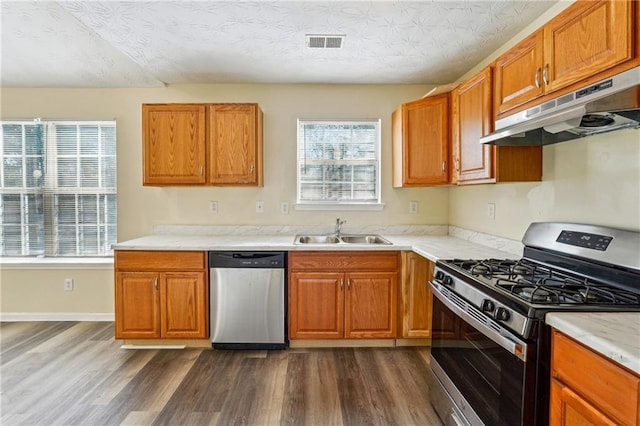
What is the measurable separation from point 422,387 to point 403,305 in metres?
0.67

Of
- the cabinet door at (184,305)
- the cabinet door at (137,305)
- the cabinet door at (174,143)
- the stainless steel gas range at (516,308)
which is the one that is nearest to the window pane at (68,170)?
the cabinet door at (174,143)

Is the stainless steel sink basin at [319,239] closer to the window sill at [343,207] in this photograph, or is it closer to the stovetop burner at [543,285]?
the window sill at [343,207]

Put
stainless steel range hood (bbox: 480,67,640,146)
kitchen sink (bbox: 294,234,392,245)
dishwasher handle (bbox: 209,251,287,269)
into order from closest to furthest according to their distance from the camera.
A: stainless steel range hood (bbox: 480,67,640,146) < dishwasher handle (bbox: 209,251,287,269) < kitchen sink (bbox: 294,234,392,245)

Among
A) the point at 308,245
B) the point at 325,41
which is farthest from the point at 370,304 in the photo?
the point at 325,41

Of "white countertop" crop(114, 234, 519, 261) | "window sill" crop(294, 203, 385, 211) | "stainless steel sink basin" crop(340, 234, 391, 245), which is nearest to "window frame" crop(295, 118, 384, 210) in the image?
"window sill" crop(294, 203, 385, 211)

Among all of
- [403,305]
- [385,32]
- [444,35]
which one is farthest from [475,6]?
[403,305]

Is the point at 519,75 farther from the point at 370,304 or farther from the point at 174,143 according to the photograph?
the point at 174,143

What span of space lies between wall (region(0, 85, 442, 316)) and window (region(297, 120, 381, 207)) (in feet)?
0.36

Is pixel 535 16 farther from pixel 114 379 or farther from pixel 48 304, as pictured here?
pixel 48 304

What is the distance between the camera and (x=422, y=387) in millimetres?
2307

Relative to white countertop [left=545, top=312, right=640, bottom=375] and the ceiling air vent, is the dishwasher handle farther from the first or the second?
white countertop [left=545, top=312, right=640, bottom=375]

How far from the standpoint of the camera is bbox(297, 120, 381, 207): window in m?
3.53

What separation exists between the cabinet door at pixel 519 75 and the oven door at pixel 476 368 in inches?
44.4

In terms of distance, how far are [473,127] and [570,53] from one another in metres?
0.87
